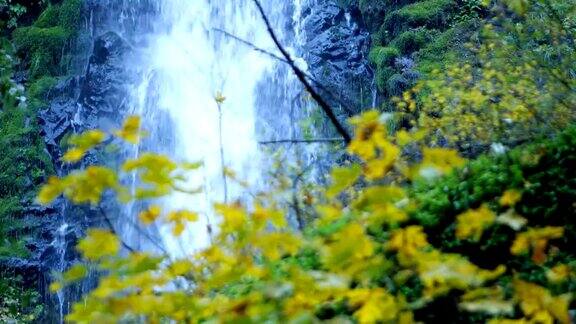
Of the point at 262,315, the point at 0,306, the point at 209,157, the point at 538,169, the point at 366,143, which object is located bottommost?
the point at 0,306

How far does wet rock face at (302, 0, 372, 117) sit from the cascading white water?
0.83 m

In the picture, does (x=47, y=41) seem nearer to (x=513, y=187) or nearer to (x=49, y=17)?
(x=49, y=17)

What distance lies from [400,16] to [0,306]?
11.5 meters

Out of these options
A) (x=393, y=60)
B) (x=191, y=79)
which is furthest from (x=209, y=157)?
(x=393, y=60)

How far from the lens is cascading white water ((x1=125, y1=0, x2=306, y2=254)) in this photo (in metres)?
14.2

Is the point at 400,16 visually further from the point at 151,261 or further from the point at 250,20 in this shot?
the point at 151,261

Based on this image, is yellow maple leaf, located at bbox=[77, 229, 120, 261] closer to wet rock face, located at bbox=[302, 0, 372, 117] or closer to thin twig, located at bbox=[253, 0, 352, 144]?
thin twig, located at bbox=[253, 0, 352, 144]

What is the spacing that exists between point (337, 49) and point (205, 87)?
4.15m

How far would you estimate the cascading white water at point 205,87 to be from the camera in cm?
1418

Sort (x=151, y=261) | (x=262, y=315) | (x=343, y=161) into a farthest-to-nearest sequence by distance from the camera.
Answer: (x=343, y=161) → (x=151, y=261) → (x=262, y=315)

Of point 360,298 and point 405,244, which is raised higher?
point 405,244

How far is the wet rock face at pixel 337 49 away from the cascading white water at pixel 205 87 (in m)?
0.83

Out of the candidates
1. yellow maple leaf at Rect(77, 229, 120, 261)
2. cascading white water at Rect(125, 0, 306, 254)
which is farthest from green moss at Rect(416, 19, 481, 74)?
yellow maple leaf at Rect(77, 229, 120, 261)

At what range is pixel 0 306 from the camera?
40.4 ft
